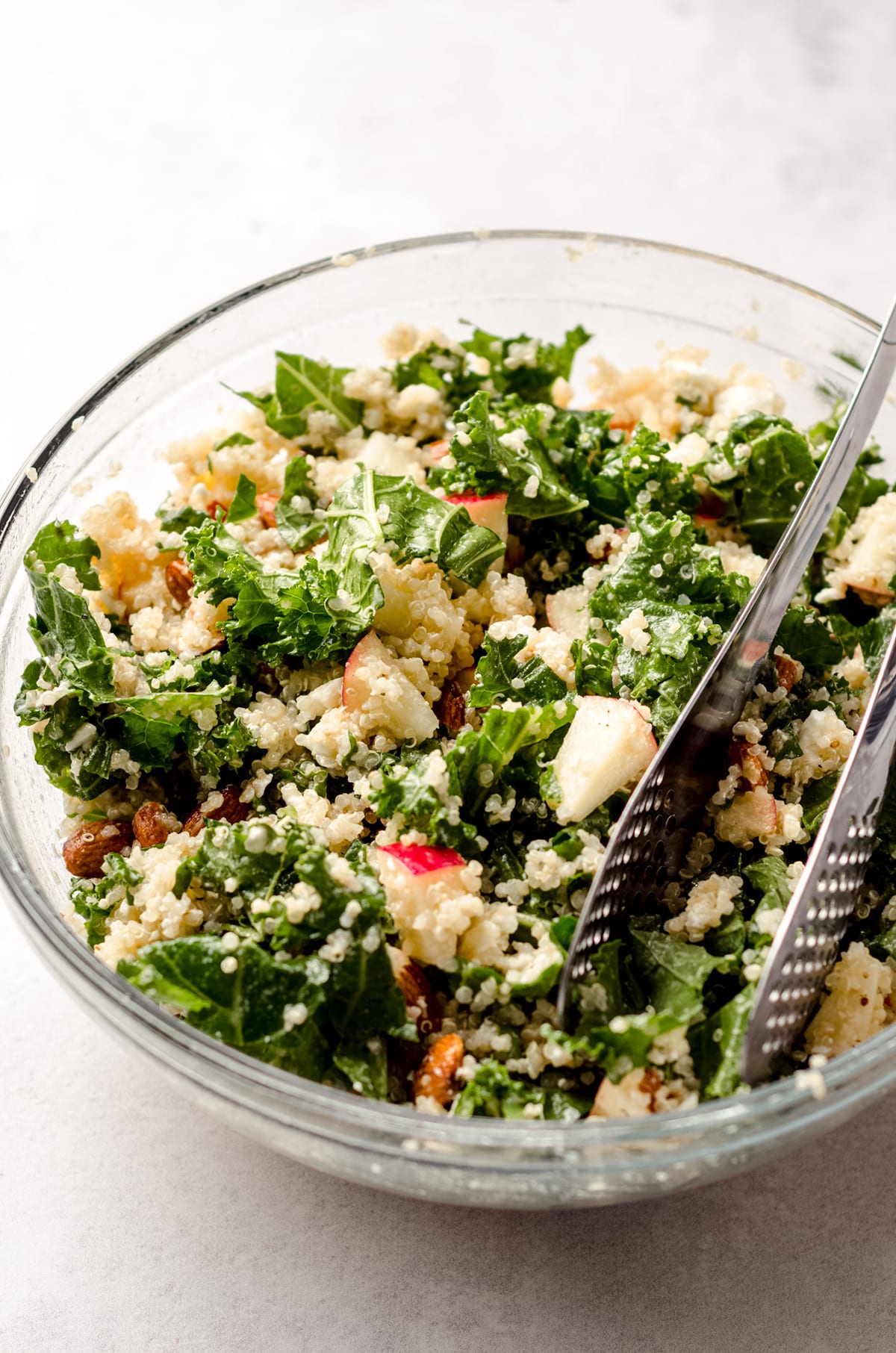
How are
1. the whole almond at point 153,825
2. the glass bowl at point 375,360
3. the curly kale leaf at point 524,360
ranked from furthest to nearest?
1. the curly kale leaf at point 524,360
2. the whole almond at point 153,825
3. the glass bowl at point 375,360

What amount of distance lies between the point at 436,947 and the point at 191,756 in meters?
0.55

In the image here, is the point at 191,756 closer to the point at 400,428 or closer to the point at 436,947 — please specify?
the point at 436,947

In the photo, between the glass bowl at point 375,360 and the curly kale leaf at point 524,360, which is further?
the curly kale leaf at point 524,360

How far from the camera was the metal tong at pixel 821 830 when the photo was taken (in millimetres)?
1860

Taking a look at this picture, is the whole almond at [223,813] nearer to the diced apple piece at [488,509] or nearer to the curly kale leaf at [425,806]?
the curly kale leaf at [425,806]

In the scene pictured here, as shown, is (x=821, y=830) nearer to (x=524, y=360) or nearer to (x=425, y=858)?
(x=425, y=858)

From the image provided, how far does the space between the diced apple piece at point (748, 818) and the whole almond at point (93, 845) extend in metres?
1.00

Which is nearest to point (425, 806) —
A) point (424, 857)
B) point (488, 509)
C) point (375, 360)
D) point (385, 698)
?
point (424, 857)

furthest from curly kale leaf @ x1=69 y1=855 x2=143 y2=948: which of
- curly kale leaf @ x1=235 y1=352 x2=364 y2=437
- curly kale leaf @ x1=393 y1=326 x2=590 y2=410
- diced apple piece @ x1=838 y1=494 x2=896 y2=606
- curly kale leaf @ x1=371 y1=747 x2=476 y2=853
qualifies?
diced apple piece @ x1=838 y1=494 x2=896 y2=606

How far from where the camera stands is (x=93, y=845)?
217cm

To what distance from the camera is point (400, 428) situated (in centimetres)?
271

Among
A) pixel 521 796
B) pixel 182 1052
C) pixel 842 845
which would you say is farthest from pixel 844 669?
pixel 182 1052

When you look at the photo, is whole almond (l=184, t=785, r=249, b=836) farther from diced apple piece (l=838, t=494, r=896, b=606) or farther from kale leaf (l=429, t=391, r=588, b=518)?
diced apple piece (l=838, t=494, r=896, b=606)

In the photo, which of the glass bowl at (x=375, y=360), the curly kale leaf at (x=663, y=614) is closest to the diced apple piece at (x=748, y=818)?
the curly kale leaf at (x=663, y=614)
